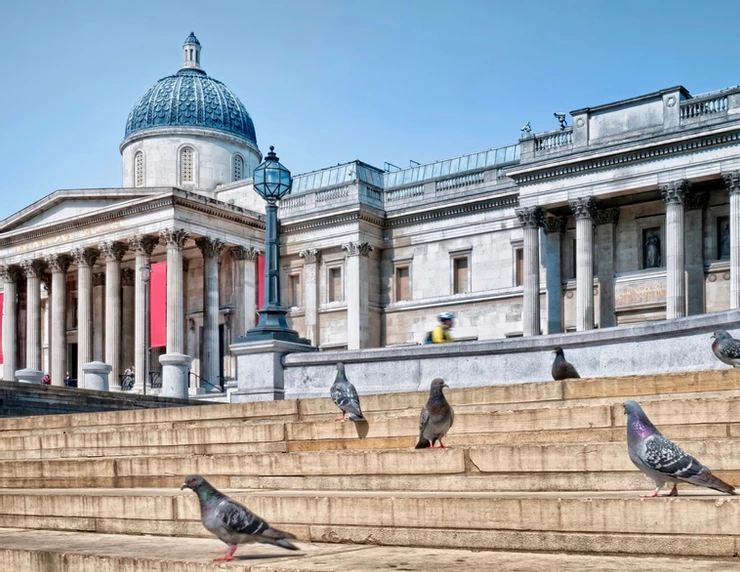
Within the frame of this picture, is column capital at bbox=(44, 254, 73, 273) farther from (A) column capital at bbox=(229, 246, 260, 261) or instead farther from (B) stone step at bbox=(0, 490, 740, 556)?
(B) stone step at bbox=(0, 490, 740, 556)

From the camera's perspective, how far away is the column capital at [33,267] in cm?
5284

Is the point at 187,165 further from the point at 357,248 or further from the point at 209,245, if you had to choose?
the point at 357,248

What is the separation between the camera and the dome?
2261 inches

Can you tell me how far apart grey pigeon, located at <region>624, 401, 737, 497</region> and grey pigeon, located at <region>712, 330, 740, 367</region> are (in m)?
5.65

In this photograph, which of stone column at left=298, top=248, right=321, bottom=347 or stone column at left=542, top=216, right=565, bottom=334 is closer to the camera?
stone column at left=542, top=216, right=565, bottom=334

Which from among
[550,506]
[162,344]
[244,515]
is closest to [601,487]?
[550,506]

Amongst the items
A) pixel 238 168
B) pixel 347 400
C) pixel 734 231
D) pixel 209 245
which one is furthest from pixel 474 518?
pixel 238 168

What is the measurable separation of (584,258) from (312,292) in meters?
15.6

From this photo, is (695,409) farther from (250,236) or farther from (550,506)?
→ (250,236)

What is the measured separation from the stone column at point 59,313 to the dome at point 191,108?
9916mm

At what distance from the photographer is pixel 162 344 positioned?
160 feet

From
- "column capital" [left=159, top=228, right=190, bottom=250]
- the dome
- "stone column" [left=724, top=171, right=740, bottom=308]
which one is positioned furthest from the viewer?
the dome

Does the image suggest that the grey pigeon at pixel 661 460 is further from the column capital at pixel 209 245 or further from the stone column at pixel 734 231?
the column capital at pixel 209 245

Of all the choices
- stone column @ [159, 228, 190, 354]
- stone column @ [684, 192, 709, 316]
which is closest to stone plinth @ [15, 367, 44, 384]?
stone column @ [159, 228, 190, 354]
